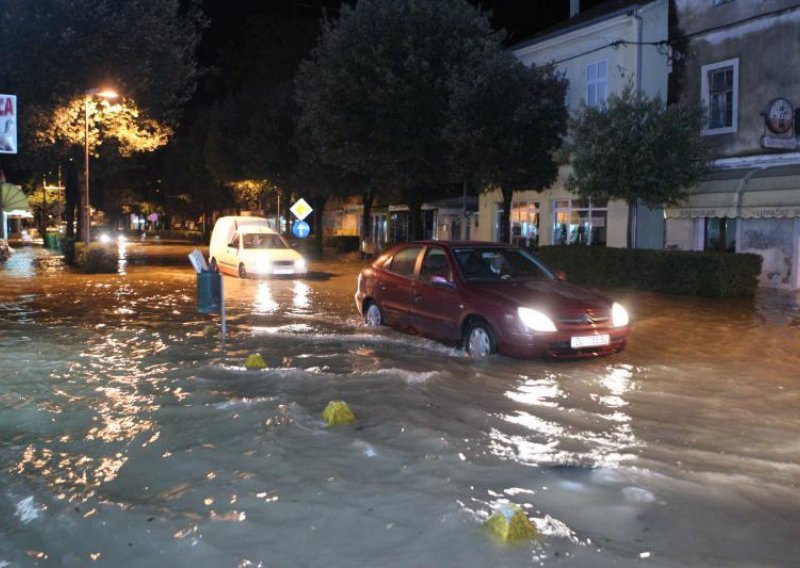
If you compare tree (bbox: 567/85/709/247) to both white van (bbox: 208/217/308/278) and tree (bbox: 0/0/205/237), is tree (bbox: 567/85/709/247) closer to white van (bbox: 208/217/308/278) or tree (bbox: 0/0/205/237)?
white van (bbox: 208/217/308/278)

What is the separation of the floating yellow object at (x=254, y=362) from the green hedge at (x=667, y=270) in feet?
37.4

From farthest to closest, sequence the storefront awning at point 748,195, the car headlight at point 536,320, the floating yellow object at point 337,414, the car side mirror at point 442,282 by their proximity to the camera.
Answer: the storefront awning at point 748,195 → the car side mirror at point 442,282 → the car headlight at point 536,320 → the floating yellow object at point 337,414

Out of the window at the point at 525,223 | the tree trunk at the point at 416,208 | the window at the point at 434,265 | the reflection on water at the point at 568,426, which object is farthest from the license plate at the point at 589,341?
the window at the point at 525,223

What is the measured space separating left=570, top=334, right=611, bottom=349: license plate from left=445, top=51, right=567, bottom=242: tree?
1185cm

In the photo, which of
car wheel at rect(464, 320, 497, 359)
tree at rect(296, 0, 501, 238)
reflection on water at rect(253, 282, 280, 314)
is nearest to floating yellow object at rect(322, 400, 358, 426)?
car wheel at rect(464, 320, 497, 359)

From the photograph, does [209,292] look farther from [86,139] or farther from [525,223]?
[525,223]

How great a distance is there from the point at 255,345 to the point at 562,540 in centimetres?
682

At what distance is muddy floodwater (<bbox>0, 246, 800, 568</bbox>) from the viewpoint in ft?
13.0

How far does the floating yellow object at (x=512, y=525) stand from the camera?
3.97 meters

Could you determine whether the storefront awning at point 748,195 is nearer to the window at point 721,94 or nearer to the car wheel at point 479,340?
the window at point 721,94

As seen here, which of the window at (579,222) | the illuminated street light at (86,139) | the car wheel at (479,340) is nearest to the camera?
the car wheel at (479,340)

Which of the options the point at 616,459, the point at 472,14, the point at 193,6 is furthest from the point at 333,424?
the point at 193,6

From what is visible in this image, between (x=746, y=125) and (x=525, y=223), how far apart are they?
938 cm

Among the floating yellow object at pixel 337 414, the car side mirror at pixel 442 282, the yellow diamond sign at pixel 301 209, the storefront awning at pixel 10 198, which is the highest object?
the storefront awning at pixel 10 198
